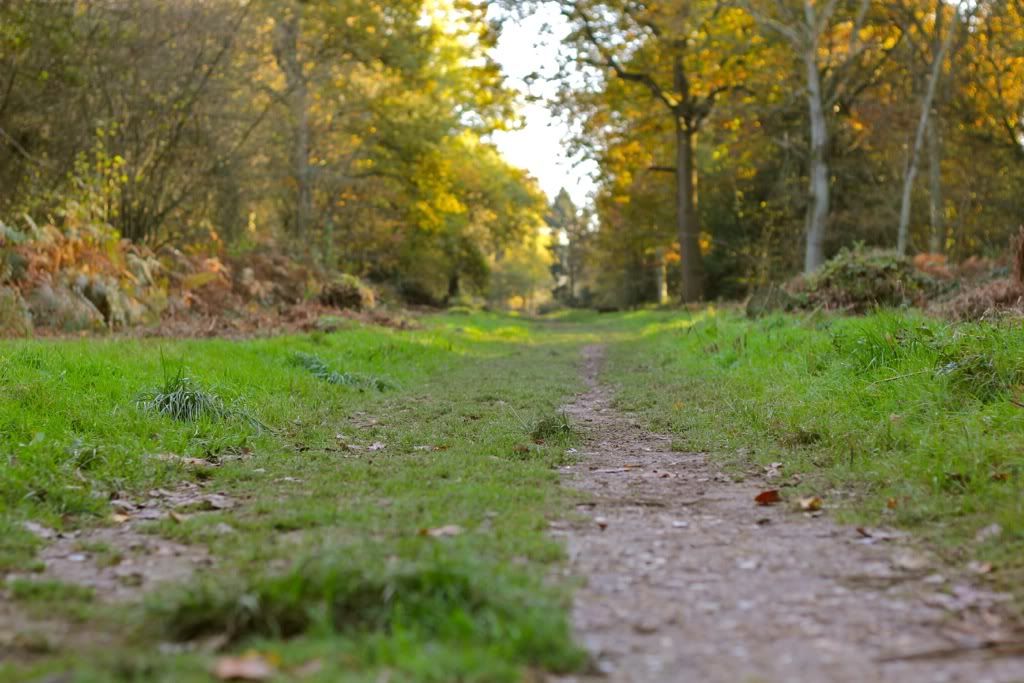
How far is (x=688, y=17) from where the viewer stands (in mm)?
21875

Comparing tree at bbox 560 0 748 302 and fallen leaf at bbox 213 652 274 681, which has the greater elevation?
tree at bbox 560 0 748 302

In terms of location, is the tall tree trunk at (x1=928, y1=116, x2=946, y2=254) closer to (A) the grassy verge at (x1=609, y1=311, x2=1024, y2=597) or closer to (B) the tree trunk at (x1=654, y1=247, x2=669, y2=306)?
(A) the grassy verge at (x1=609, y1=311, x2=1024, y2=597)

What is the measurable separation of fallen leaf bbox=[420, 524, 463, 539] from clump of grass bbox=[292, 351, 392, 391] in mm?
5704

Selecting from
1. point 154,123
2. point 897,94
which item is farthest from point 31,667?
point 897,94

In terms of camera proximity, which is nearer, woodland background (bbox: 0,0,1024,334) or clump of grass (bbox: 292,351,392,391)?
clump of grass (bbox: 292,351,392,391)

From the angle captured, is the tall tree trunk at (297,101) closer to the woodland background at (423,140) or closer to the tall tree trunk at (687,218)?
the woodland background at (423,140)

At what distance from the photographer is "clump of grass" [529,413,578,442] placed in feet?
22.8

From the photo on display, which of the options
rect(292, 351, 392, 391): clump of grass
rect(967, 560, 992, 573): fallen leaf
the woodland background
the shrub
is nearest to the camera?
rect(967, 560, 992, 573): fallen leaf

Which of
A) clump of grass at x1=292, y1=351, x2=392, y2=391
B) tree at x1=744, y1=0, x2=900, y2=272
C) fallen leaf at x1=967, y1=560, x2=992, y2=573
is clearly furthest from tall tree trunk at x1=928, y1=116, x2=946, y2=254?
fallen leaf at x1=967, y1=560, x2=992, y2=573

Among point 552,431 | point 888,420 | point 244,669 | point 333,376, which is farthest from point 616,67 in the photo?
point 244,669

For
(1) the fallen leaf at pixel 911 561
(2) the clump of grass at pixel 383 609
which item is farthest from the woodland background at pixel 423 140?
(1) the fallen leaf at pixel 911 561

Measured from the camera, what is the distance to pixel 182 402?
6.83m

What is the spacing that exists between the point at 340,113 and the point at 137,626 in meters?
27.0

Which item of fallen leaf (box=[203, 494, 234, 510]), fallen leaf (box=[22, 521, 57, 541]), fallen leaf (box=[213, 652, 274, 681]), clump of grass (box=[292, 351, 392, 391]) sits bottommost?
fallen leaf (box=[203, 494, 234, 510])
